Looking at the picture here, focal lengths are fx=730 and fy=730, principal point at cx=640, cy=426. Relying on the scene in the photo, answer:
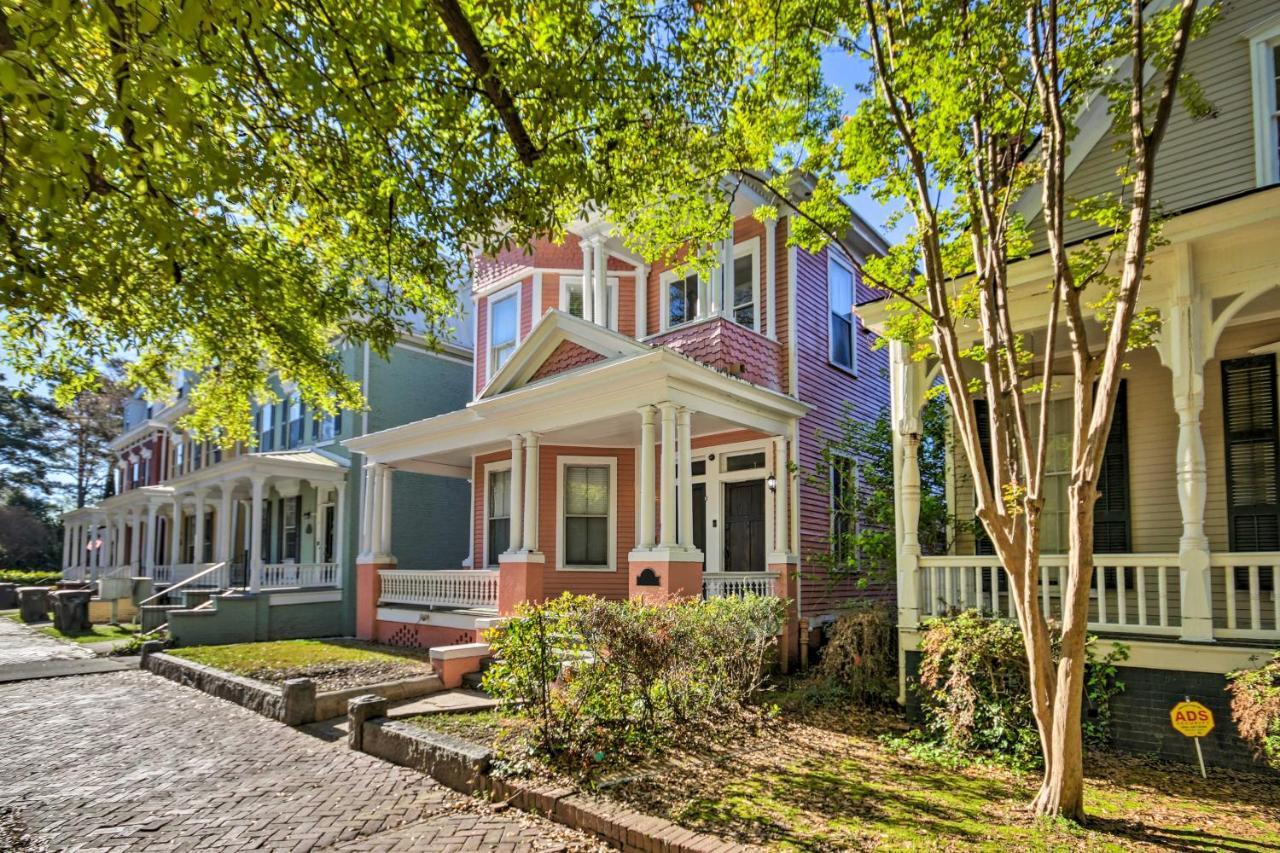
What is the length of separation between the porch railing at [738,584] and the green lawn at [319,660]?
174 inches

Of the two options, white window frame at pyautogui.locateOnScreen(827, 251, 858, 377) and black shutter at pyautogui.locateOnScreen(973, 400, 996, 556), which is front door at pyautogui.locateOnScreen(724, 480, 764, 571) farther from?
black shutter at pyautogui.locateOnScreen(973, 400, 996, 556)

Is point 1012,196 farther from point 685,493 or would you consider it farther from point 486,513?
point 486,513

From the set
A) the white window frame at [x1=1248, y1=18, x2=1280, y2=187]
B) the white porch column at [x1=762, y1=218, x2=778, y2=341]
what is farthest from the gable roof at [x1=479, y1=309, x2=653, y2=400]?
the white window frame at [x1=1248, y1=18, x2=1280, y2=187]

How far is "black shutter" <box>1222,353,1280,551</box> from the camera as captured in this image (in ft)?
24.7

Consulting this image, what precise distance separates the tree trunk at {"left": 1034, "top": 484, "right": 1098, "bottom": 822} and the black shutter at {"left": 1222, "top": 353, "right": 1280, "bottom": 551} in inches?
176

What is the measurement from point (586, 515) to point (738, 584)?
3.94 metres

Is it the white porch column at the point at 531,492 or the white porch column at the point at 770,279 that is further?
the white porch column at the point at 770,279

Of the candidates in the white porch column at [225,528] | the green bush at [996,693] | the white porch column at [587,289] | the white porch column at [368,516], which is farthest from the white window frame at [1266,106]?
the white porch column at [225,528]

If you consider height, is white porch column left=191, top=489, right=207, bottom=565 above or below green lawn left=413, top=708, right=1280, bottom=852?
above

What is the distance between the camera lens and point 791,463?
12.1m

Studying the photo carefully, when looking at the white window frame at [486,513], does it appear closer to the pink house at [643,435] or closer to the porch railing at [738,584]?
the pink house at [643,435]

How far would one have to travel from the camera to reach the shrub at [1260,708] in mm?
5418

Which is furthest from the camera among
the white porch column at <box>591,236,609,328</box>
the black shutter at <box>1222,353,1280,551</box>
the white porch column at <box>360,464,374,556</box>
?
the white porch column at <box>360,464,374,556</box>

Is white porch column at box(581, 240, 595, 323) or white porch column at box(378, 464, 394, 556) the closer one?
white porch column at box(581, 240, 595, 323)
